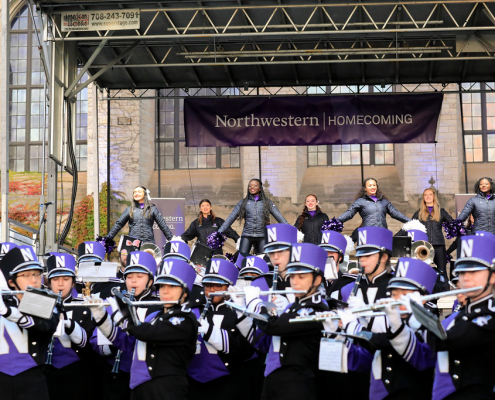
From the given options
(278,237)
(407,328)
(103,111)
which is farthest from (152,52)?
(407,328)

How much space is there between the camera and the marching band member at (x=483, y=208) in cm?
1201

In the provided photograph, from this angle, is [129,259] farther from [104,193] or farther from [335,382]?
[104,193]

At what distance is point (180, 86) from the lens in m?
17.3

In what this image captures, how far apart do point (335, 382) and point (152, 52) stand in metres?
10.8

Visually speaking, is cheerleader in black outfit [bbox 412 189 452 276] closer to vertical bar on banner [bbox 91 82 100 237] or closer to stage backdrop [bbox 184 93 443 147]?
stage backdrop [bbox 184 93 443 147]

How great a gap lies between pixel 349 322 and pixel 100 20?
375 inches

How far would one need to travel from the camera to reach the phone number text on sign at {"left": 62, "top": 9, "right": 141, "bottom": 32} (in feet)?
42.8

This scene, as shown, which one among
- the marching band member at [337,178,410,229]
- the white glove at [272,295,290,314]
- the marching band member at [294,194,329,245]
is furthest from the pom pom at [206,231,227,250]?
the white glove at [272,295,290,314]

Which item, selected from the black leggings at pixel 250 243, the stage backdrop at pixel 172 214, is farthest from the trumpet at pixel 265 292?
the stage backdrop at pixel 172 214

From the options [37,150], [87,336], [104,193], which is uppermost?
[37,150]

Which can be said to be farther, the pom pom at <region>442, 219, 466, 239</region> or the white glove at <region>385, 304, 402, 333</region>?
the pom pom at <region>442, 219, 466, 239</region>

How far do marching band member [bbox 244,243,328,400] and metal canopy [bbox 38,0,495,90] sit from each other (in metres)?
→ 7.57

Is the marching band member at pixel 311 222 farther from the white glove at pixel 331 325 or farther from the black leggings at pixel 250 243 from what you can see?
the white glove at pixel 331 325

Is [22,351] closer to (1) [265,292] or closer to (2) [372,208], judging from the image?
(1) [265,292]
